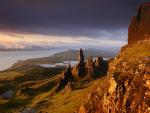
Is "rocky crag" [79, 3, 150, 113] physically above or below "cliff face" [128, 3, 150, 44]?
below

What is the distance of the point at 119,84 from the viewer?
2928 inches

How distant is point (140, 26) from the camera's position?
358 ft

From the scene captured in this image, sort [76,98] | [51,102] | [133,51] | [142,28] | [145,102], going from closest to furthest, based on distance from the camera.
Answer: [145,102]
[133,51]
[142,28]
[76,98]
[51,102]

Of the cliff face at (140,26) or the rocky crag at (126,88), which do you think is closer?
the rocky crag at (126,88)

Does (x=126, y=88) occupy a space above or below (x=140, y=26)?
below

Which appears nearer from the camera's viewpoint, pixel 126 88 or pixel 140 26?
pixel 126 88

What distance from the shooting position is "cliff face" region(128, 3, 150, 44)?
347 ft

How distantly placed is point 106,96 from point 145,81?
1180cm

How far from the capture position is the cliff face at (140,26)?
347 feet

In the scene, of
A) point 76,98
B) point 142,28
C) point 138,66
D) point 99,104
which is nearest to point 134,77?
point 138,66

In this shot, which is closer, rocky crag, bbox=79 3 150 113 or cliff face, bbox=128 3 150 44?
rocky crag, bbox=79 3 150 113

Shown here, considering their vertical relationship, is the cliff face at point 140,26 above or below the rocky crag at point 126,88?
above

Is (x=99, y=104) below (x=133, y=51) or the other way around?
below

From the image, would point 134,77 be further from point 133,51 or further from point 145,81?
point 133,51
